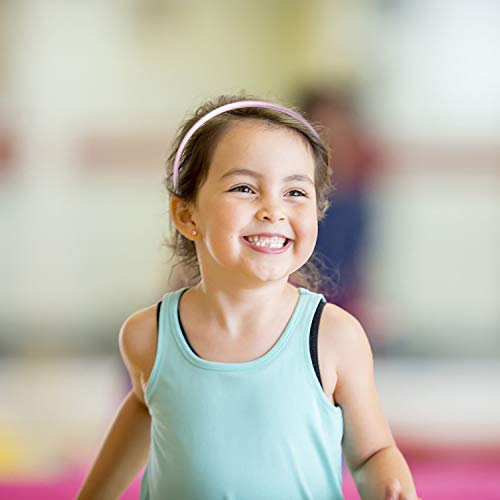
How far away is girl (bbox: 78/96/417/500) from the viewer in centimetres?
97

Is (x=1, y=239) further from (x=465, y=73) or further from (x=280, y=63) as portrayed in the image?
(x=465, y=73)

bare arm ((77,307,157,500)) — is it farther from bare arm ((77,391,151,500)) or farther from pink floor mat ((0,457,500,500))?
pink floor mat ((0,457,500,500))

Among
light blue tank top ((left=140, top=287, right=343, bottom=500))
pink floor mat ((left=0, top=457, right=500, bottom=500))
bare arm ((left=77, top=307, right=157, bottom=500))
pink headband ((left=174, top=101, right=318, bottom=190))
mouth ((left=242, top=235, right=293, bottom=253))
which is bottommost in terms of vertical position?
pink floor mat ((left=0, top=457, right=500, bottom=500))

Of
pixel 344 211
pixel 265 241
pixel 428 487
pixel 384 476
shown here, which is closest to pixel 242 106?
pixel 265 241

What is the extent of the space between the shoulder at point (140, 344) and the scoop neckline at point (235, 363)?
1.3 inches

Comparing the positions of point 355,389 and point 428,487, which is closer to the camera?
point 355,389

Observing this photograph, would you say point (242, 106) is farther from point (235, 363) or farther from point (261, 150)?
point (235, 363)

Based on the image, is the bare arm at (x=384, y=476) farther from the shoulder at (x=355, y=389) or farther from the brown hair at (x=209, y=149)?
the brown hair at (x=209, y=149)

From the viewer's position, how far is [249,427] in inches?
38.3

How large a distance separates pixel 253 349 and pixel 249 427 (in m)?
0.09

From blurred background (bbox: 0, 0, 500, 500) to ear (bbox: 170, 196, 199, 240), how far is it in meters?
2.48

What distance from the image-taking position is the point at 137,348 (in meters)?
1.06

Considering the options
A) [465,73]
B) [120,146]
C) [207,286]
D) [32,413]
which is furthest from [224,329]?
[465,73]

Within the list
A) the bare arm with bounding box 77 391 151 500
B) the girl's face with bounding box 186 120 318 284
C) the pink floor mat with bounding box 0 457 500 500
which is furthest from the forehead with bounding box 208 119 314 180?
the pink floor mat with bounding box 0 457 500 500
